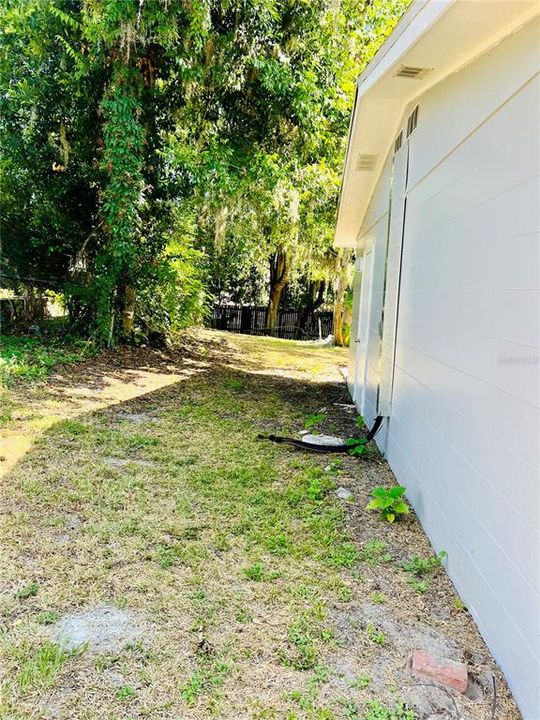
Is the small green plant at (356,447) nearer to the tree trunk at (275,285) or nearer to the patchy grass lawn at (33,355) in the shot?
the patchy grass lawn at (33,355)

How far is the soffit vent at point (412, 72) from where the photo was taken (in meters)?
3.34

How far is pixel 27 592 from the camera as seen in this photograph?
2184 millimetres

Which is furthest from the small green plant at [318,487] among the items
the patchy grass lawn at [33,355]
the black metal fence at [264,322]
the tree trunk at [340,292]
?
the black metal fence at [264,322]

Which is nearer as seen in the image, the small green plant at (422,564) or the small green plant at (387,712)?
the small green plant at (387,712)

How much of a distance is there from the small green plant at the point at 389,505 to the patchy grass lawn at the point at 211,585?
0.09 m

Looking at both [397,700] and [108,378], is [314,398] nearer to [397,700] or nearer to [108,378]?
[108,378]

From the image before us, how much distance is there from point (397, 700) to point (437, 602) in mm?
720

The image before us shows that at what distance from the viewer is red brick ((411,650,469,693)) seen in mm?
1815

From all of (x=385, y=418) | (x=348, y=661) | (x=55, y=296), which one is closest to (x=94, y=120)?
(x=55, y=296)

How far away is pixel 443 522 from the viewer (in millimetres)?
2717

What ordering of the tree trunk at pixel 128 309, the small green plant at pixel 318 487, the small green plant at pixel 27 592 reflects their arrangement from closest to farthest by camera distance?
the small green plant at pixel 27 592 < the small green plant at pixel 318 487 < the tree trunk at pixel 128 309

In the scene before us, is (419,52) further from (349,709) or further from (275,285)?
(275,285)

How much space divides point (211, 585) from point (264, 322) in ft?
50.0

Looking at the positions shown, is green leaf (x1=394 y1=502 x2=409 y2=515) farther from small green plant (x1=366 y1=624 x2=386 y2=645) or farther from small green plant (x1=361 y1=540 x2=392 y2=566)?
small green plant (x1=366 y1=624 x2=386 y2=645)
